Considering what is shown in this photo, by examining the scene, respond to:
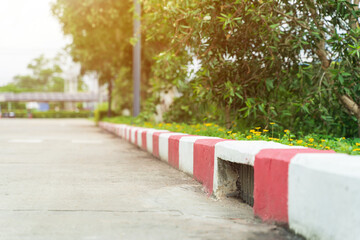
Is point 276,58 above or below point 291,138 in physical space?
above

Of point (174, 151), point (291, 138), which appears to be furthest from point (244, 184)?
point (291, 138)

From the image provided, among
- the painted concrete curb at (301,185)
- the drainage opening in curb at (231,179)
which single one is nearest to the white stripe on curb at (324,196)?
the painted concrete curb at (301,185)

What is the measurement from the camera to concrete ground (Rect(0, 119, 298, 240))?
356 cm

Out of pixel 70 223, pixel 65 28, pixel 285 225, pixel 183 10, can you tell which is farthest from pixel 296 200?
pixel 65 28

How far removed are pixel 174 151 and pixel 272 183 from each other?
13.5 ft

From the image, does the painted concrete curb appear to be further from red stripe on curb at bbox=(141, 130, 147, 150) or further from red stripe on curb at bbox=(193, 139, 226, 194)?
red stripe on curb at bbox=(141, 130, 147, 150)

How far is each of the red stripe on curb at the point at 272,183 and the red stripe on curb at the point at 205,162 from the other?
4.30 ft

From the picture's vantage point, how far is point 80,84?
125812mm

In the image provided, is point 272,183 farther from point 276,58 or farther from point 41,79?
point 41,79

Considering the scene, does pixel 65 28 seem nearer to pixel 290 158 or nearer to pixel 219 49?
pixel 219 49

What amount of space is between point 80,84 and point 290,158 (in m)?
126

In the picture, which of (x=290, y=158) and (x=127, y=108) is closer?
(x=290, y=158)

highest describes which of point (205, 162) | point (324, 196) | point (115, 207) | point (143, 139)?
point (324, 196)

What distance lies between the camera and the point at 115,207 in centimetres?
449
